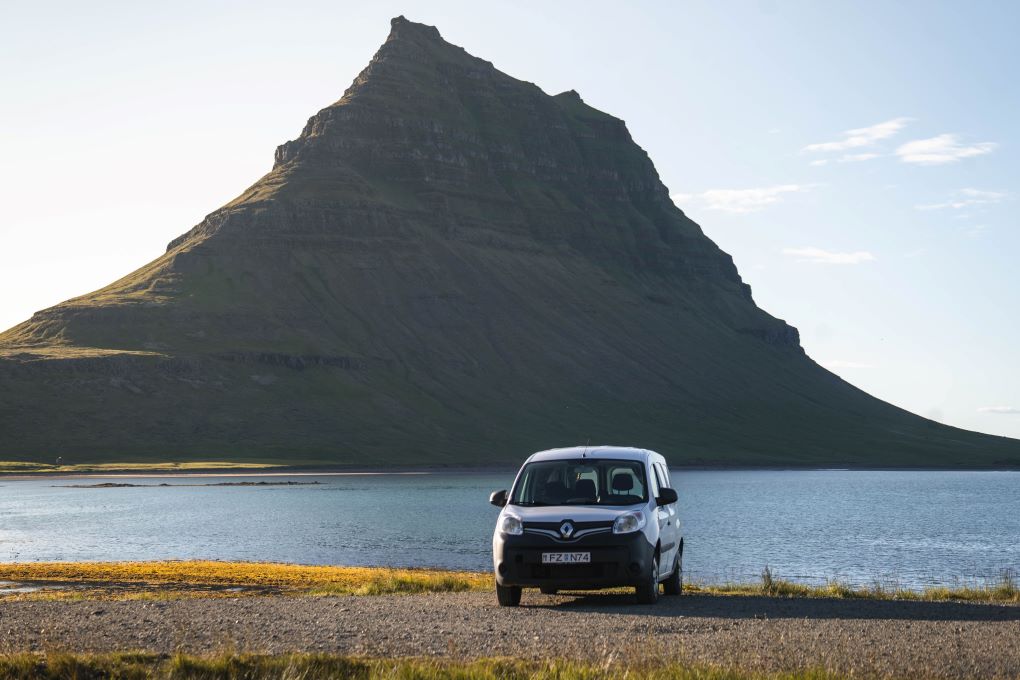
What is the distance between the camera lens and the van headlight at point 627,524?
1941cm

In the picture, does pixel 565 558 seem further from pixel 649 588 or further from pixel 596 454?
pixel 596 454

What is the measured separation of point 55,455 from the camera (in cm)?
15825

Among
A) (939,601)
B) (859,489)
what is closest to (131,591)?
(939,601)

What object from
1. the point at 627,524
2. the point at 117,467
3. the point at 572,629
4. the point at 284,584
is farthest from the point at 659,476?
the point at 117,467

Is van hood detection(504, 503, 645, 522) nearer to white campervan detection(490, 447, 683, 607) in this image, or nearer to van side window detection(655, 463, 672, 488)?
white campervan detection(490, 447, 683, 607)

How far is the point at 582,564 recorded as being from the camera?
1931 cm

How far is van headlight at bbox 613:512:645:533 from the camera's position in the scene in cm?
1941

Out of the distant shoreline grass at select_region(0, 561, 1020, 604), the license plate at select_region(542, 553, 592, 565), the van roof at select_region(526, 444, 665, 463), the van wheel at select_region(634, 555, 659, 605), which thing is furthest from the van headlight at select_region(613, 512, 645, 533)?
the distant shoreline grass at select_region(0, 561, 1020, 604)

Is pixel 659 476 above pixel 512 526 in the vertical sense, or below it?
above

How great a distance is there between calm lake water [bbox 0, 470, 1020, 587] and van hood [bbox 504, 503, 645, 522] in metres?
17.4

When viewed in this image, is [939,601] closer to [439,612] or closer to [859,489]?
[439,612]

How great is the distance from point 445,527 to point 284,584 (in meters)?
38.2

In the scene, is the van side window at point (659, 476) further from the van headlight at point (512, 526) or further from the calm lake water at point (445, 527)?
the calm lake water at point (445, 527)

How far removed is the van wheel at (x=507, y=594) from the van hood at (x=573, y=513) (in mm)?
1145
